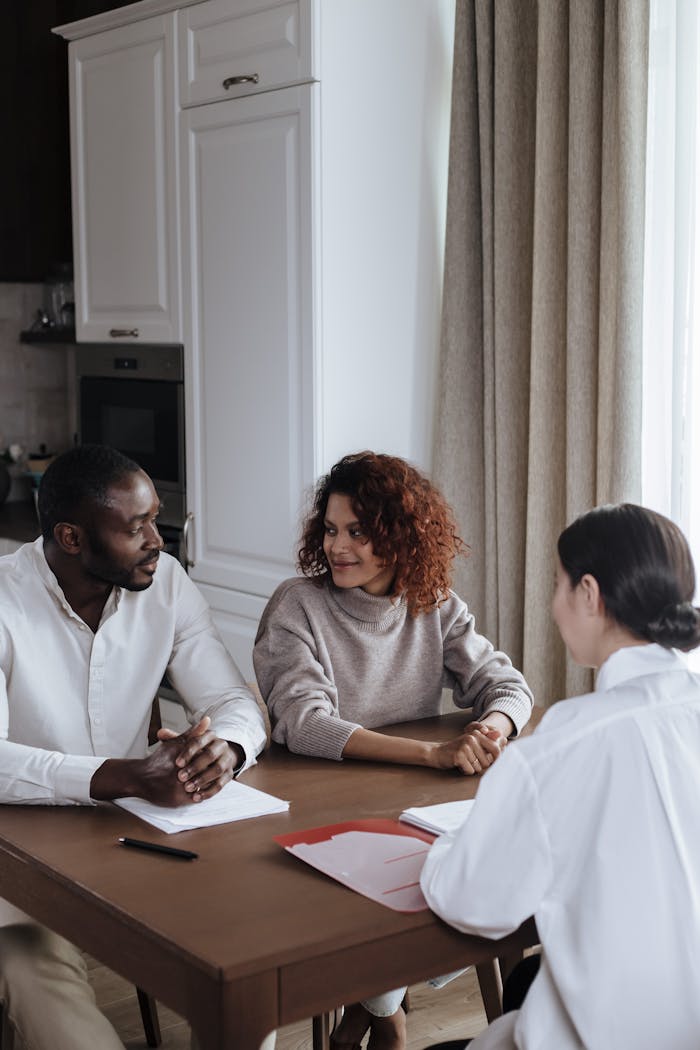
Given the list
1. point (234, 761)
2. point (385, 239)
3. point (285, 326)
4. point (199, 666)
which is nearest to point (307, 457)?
point (285, 326)

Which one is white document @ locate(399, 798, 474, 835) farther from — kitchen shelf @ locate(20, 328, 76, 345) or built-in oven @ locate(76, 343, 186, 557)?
kitchen shelf @ locate(20, 328, 76, 345)

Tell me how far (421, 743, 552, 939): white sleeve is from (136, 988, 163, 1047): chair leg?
47.9 inches

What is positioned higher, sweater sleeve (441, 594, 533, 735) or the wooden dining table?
sweater sleeve (441, 594, 533, 735)

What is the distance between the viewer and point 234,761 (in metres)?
1.91

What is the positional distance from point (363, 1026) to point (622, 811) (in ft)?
3.69

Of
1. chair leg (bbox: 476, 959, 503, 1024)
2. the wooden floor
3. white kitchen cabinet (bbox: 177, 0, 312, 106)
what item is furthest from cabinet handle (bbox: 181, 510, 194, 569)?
chair leg (bbox: 476, 959, 503, 1024)

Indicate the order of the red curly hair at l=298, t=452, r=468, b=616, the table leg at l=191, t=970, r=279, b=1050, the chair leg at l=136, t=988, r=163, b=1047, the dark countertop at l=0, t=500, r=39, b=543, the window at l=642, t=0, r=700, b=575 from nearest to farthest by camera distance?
the table leg at l=191, t=970, r=279, b=1050
the red curly hair at l=298, t=452, r=468, b=616
the chair leg at l=136, t=988, r=163, b=1047
the window at l=642, t=0, r=700, b=575
the dark countertop at l=0, t=500, r=39, b=543

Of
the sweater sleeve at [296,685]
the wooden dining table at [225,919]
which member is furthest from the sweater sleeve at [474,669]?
the wooden dining table at [225,919]

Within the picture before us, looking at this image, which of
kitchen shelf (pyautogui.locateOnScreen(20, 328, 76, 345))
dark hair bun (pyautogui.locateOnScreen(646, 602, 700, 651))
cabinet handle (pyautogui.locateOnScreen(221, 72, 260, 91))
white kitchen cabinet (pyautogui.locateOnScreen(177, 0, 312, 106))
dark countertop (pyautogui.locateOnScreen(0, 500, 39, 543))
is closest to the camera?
dark hair bun (pyautogui.locateOnScreen(646, 602, 700, 651))

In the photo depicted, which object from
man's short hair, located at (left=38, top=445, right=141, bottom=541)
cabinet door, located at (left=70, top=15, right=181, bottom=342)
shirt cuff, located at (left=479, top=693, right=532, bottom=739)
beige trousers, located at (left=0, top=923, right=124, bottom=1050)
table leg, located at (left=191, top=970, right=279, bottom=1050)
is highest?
cabinet door, located at (left=70, top=15, right=181, bottom=342)

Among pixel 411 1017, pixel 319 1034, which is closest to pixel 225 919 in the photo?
pixel 319 1034

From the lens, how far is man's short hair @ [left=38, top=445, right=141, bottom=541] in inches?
80.3

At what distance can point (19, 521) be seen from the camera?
435cm

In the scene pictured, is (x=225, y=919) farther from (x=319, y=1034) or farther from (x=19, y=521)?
(x=19, y=521)
